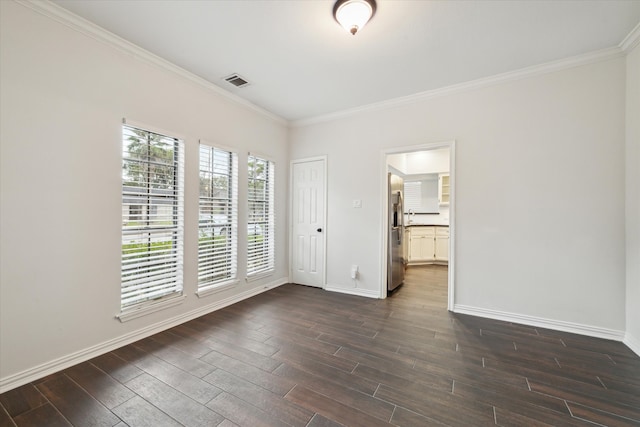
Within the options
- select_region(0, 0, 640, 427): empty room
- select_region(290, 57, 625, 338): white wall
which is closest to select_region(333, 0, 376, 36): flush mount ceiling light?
select_region(0, 0, 640, 427): empty room

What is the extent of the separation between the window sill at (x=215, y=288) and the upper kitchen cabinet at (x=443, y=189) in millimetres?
5498

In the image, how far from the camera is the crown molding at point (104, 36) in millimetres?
2049

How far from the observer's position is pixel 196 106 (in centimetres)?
320

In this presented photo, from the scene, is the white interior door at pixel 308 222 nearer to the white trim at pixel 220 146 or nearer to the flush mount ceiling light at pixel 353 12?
the white trim at pixel 220 146

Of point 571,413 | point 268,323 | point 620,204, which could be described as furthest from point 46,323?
point 620,204

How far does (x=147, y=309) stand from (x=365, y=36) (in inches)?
138

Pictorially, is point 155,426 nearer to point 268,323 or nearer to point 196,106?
point 268,323

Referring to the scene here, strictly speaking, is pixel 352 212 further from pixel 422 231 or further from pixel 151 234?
pixel 422 231

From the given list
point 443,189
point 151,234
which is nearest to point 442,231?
point 443,189

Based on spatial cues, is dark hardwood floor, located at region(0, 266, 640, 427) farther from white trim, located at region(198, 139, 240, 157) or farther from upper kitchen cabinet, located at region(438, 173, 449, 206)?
upper kitchen cabinet, located at region(438, 173, 449, 206)

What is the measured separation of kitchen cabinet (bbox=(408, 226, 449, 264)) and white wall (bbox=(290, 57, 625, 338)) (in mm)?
3088

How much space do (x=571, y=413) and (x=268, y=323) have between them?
259 centimetres

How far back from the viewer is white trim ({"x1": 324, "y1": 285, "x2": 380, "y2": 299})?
3990 millimetres

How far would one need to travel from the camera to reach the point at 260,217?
419cm
